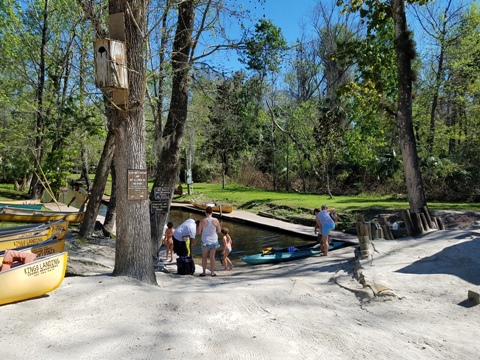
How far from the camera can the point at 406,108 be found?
12.7 meters

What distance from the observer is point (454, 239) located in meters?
9.41

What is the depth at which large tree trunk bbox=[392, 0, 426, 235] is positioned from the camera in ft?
41.5

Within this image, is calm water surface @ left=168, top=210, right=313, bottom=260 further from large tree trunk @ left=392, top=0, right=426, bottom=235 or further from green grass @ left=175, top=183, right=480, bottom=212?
large tree trunk @ left=392, top=0, right=426, bottom=235

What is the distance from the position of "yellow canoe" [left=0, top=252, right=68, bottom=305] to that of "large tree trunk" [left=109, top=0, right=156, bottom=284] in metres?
1.24

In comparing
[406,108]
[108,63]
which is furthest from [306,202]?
[108,63]

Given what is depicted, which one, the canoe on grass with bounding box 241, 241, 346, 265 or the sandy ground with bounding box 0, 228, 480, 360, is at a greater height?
the sandy ground with bounding box 0, 228, 480, 360

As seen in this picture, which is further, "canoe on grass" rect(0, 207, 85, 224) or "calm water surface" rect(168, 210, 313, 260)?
"canoe on grass" rect(0, 207, 85, 224)

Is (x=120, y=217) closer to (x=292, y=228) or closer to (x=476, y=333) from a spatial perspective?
(x=476, y=333)

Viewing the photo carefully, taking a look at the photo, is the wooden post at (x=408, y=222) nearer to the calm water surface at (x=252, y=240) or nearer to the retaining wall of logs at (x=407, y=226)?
the retaining wall of logs at (x=407, y=226)

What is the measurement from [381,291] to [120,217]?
426 cm

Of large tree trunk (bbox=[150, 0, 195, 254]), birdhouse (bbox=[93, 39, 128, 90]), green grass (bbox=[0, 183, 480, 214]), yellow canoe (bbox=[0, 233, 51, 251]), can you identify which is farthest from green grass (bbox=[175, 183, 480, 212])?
birdhouse (bbox=[93, 39, 128, 90])

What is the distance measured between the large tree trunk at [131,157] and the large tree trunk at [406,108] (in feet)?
28.8

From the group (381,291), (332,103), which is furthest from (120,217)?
(332,103)

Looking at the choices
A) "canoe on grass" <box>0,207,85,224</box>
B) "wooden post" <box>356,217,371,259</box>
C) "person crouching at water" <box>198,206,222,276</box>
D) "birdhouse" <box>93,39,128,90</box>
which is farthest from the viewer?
"canoe on grass" <box>0,207,85,224</box>
